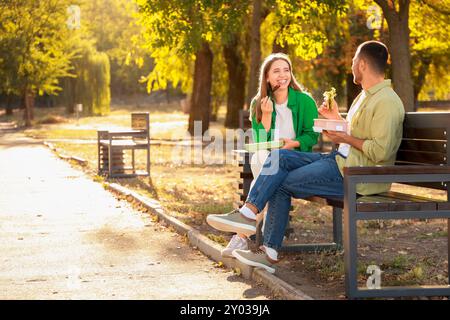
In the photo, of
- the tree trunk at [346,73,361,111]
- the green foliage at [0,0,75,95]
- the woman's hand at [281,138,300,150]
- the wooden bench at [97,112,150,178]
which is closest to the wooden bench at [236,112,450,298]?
the woman's hand at [281,138,300,150]

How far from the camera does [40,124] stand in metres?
52.0

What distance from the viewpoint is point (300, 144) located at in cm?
746

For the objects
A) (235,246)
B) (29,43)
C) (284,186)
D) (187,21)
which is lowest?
(235,246)

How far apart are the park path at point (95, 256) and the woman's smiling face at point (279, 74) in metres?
1.63

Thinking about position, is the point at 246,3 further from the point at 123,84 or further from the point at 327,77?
the point at 123,84

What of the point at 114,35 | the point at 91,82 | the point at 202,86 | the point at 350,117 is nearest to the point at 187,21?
the point at 350,117

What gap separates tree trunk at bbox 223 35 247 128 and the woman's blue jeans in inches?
1144

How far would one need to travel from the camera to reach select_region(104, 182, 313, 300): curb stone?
6191 mm

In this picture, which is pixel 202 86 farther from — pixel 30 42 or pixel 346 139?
pixel 346 139

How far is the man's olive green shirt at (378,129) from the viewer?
6.36 meters

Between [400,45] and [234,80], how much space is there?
67.5ft
